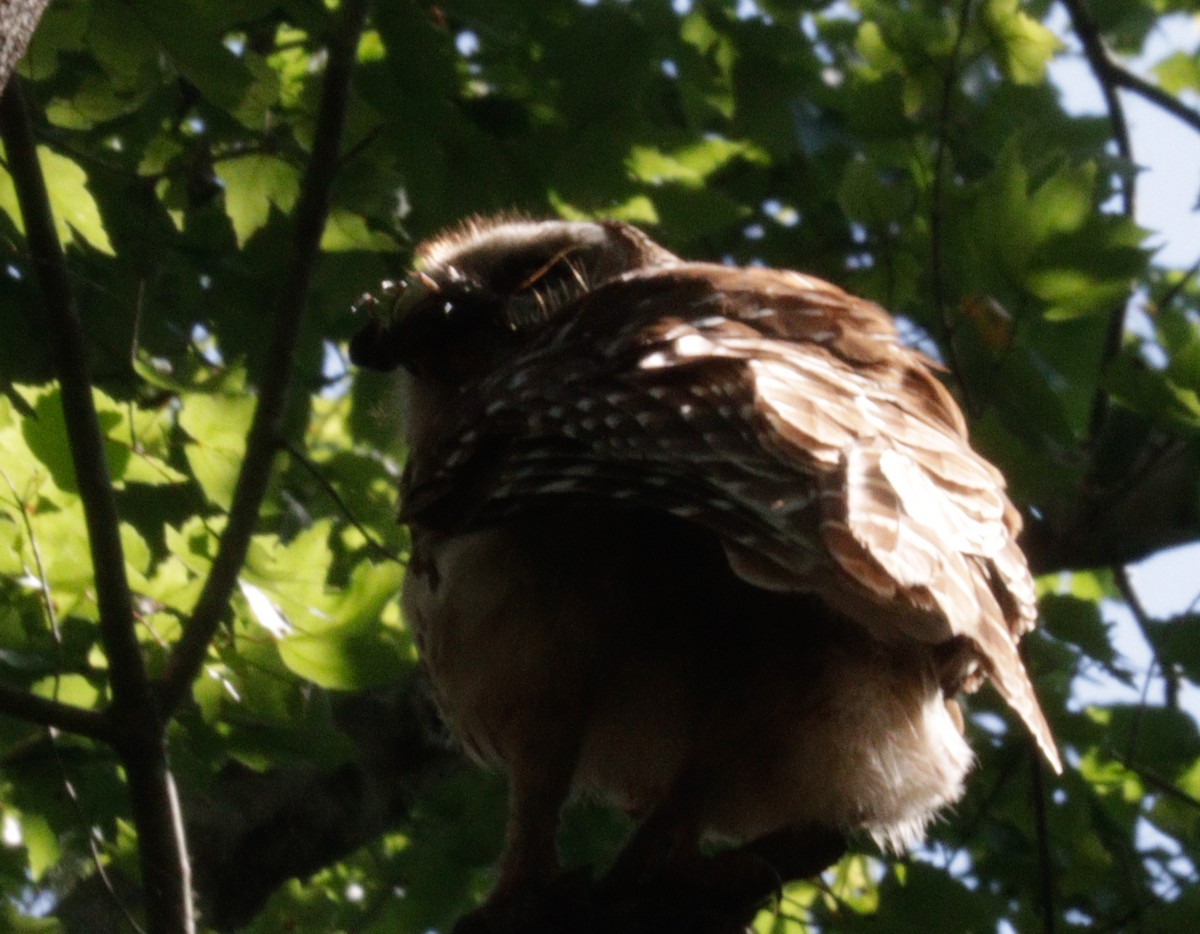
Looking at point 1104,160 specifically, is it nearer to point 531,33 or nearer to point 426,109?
point 531,33

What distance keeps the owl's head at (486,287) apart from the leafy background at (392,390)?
12 centimetres

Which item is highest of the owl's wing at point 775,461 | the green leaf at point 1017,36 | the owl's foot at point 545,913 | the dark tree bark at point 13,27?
the dark tree bark at point 13,27

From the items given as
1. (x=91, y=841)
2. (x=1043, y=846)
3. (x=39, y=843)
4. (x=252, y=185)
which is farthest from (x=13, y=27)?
(x=1043, y=846)

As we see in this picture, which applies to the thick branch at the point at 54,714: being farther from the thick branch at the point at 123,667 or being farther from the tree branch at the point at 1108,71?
the tree branch at the point at 1108,71

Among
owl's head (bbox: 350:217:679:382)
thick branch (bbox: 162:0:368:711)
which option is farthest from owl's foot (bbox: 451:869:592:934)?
owl's head (bbox: 350:217:679:382)

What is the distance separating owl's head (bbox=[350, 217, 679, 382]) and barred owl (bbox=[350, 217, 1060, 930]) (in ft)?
1.43

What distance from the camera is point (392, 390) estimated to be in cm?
407

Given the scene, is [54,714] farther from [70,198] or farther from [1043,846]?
[1043,846]

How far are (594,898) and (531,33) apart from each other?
99.0 inches

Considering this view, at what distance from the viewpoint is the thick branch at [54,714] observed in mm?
2539

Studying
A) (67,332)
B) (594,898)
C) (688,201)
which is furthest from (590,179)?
(594,898)

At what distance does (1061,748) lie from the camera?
421 cm

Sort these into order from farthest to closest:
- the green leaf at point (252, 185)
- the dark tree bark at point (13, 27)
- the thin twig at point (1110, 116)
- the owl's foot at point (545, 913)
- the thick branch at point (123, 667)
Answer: the thin twig at point (1110, 116) < the green leaf at point (252, 185) < the thick branch at point (123, 667) < the owl's foot at point (545, 913) < the dark tree bark at point (13, 27)

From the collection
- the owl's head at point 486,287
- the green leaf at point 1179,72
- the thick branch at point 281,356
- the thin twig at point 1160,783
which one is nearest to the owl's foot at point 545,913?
the thick branch at point 281,356
